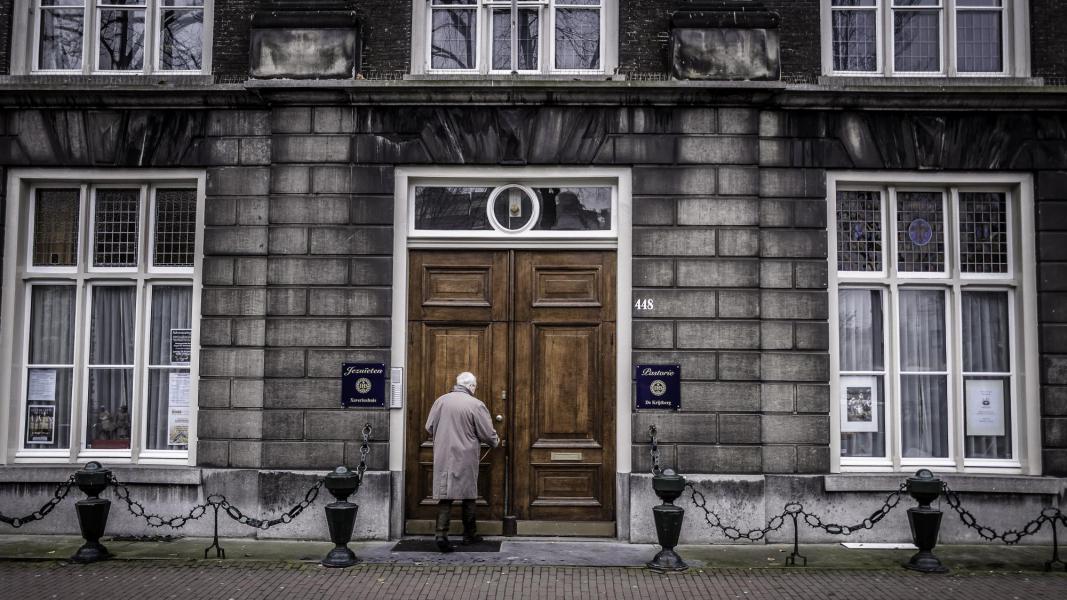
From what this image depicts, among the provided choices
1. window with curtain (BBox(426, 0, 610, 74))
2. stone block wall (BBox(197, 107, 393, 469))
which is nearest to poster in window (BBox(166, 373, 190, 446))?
stone block wall (BBox(197, 107, 393, 469))

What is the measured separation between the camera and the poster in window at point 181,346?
11.1m

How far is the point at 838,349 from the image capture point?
10859 mm

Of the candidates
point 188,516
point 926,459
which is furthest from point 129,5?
point 926,459

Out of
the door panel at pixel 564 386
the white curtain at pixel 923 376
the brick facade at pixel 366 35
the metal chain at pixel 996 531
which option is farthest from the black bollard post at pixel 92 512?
the white curtain at pixel 923 376

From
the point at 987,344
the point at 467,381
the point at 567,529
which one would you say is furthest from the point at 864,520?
the point at 467,381

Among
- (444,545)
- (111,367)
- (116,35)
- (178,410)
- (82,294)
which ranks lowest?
(444,545)

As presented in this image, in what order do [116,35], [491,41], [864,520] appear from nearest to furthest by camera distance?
[864,520], [491,41], [116,35]

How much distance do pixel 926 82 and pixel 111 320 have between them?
10.9 metres

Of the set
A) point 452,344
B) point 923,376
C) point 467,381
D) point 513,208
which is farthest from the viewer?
point 923,376

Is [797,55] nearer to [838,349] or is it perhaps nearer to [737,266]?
[737,266]

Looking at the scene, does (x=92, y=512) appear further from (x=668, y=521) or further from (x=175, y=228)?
(x=668, y=521)

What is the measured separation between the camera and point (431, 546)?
10.1 metres

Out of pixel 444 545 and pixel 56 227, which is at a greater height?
pixel 56 227

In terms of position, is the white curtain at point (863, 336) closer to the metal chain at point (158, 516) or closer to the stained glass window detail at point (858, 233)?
the stained glass window detail at point (858, 233)
